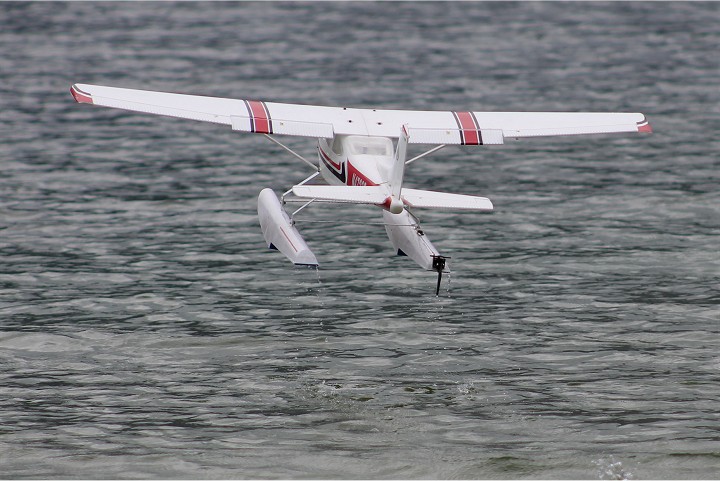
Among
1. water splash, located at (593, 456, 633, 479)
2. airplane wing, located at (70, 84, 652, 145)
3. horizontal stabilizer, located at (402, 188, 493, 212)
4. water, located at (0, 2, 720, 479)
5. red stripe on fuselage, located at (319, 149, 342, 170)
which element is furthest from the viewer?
red stripe on fuselage, located at (319, 149, 342, 170)

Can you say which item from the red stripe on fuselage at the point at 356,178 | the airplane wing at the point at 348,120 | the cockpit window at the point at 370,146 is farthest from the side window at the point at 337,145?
the red stripe on fuselage at the point at 356,178

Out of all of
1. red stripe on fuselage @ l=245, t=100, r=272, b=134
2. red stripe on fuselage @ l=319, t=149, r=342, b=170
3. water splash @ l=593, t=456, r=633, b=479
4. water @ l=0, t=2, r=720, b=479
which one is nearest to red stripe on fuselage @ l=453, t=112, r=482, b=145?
red stripe on fuselage @ l=319, t=149, r=342, b=170

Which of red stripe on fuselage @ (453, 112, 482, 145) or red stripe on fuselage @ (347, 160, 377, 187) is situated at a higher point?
red stripe on fuselage @ (453, 112, 482, 145)

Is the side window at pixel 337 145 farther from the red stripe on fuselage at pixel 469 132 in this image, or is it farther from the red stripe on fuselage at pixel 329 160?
the red stripe on fuselage at pixel 469 132

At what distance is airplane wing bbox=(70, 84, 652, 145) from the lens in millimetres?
25641

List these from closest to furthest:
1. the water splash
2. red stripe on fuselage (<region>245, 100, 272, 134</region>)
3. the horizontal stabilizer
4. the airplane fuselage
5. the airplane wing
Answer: the water splash < the horizontal stabilizer < the airplane fuselage < red stripe on fuselage (<region>245, 100, 272, 134</region>) < the airplane wing

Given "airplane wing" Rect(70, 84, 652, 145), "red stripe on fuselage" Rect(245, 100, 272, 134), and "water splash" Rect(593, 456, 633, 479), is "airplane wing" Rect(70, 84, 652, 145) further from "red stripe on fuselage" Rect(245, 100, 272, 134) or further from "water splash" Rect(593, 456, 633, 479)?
"water splash" Rect(593, 456, 633, 479)

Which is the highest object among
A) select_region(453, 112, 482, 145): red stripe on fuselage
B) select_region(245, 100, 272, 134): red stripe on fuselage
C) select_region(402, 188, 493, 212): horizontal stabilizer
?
select_region(245, 100, 272, 134): red stripe on fuselage

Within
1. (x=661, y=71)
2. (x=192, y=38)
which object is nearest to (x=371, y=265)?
(x=661, y=71)

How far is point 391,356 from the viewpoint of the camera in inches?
891

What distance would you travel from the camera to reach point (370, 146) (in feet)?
83.3

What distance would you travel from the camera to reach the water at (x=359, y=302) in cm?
1844

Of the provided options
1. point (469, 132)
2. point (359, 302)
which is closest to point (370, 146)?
point (469, 132)

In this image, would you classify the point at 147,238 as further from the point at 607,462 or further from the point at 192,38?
the point at 192,38
